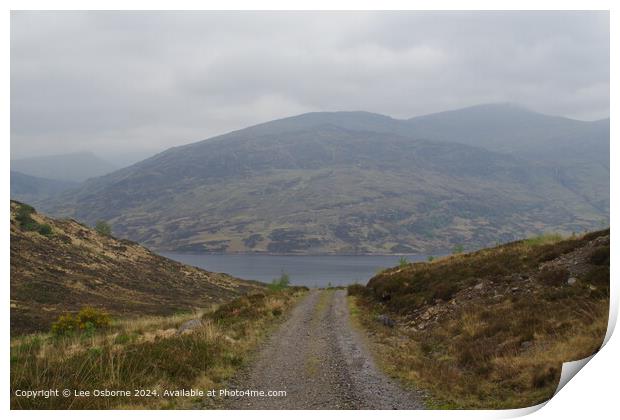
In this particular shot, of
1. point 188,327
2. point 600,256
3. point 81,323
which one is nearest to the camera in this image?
point 600,256

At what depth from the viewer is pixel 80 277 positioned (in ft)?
140

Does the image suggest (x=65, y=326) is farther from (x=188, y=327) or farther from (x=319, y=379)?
(x=319, y=379)

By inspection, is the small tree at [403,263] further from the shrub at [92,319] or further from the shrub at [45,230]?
the shrub at [45,230]

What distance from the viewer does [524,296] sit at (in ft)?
58.1

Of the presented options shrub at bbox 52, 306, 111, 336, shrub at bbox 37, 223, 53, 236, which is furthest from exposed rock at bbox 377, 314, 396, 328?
shrub at bbox 37, 223, 53, 236

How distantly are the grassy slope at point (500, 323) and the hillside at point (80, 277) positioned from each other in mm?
20864

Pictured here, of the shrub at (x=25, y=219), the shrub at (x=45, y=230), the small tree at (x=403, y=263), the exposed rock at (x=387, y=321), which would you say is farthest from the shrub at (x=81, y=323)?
the small tree at (x=403, y=263)

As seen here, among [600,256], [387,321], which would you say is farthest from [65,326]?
[600,256]

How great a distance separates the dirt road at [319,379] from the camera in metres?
9.25

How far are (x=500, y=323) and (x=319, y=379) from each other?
7.98 metres

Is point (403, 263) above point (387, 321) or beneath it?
beneath

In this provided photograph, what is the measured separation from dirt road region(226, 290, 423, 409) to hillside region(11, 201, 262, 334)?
17169 mm

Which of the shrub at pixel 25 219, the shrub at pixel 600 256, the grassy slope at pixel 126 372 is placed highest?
the shrub at pixel 25 219

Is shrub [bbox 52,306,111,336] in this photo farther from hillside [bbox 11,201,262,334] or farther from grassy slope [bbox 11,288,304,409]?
grassy slope [bbox 11,288,304,409]
